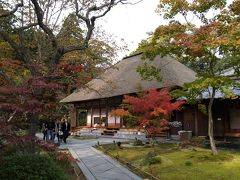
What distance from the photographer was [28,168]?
7535mm

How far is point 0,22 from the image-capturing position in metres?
13.4

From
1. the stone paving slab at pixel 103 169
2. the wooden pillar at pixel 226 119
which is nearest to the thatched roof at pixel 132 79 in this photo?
the wooden pillar at pixel 226 119

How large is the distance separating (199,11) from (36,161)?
9.70 metres

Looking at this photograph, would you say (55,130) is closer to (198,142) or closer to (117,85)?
(117,85)

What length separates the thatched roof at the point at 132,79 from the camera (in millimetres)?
23781

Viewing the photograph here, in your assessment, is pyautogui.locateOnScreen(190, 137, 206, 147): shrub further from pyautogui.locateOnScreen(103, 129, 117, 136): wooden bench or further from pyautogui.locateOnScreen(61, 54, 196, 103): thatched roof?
pyautogui.locateOnScreen(103, 129, 117, 136): wooden bench

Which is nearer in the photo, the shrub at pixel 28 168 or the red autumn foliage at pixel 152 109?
the shrub at pixel 28 168

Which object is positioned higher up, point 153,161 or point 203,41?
point 203,41

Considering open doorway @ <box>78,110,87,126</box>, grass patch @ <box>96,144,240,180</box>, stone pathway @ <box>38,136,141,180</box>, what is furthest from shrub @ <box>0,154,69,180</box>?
open doorway @ <box>78,110,87,126</box>

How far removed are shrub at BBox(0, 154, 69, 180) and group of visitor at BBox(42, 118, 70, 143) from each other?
13.6m

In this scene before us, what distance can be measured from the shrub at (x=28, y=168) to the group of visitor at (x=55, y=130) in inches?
536

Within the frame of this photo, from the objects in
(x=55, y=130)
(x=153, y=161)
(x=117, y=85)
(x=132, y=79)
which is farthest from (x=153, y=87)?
(x=153, y=161)

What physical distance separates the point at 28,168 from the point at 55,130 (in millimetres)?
16396

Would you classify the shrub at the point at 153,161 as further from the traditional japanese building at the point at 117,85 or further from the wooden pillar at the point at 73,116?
the wooden pillar at the point at 73,116
